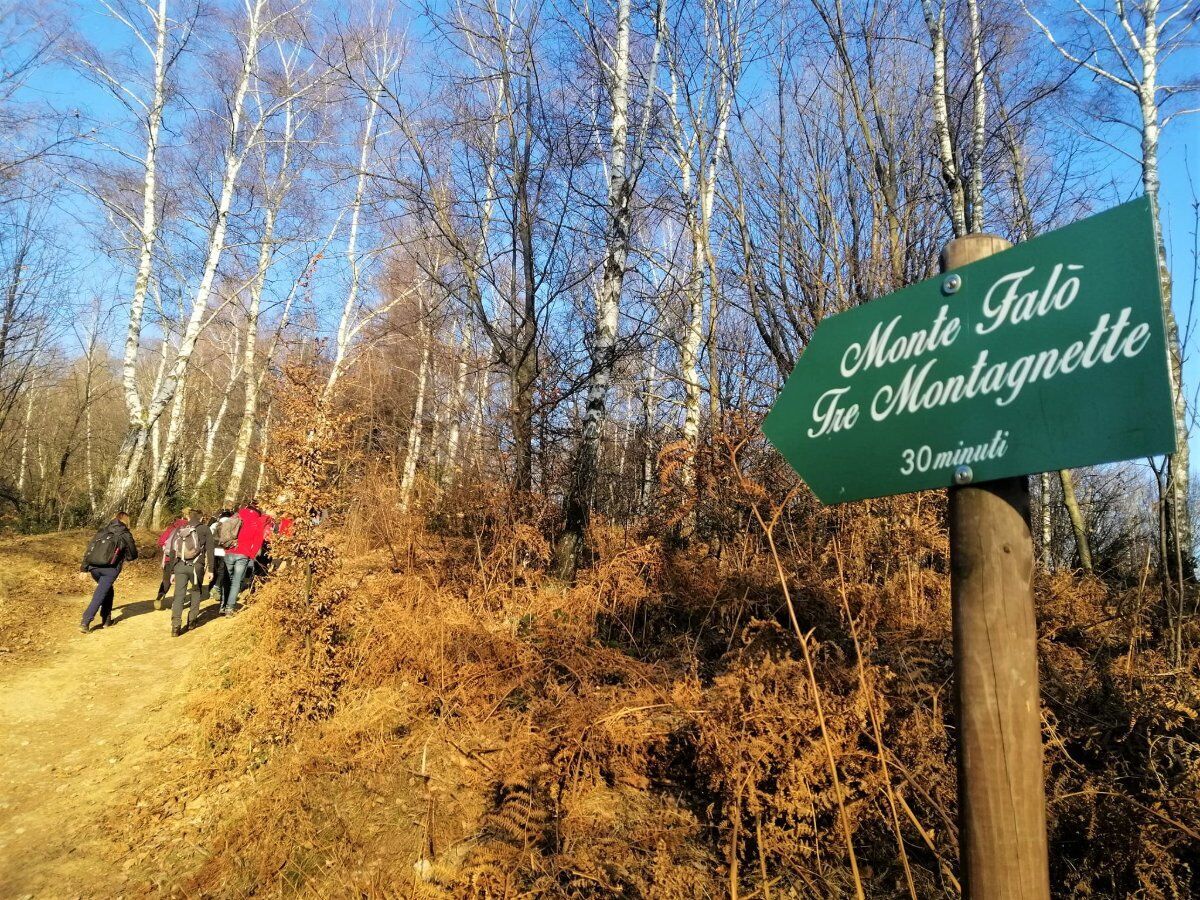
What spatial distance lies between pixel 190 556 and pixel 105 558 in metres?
0.98

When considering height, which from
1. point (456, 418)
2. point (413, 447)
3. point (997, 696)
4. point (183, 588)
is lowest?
point (183, 588)

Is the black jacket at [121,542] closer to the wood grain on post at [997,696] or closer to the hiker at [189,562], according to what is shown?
the hiker at [189,562]

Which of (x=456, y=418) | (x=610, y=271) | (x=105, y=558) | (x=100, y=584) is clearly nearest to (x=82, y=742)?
(x=105, y=558)

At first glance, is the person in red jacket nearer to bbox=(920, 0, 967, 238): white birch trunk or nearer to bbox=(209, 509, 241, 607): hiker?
bbox=(209, 509, 241, 607): hiker

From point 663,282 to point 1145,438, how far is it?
1116cm

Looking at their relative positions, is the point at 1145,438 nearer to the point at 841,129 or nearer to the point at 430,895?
the point at 430,895

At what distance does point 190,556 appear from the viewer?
9.09 meters

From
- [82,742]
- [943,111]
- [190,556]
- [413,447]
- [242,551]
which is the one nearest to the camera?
[82,742]

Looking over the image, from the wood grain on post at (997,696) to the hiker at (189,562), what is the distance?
10.2 meters

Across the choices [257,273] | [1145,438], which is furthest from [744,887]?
[257,273]

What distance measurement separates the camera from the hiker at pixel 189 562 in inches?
353

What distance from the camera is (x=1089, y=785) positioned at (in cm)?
296

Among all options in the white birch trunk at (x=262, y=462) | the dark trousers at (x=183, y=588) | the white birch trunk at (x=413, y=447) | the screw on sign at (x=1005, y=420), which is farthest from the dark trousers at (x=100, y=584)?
the screw on sign at (x=1005, y=420)

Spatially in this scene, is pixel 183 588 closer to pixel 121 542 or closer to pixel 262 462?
pixel 121 542
